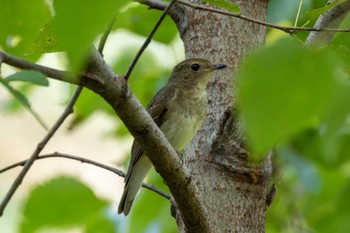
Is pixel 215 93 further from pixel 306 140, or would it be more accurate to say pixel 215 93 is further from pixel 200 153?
pixel 306 140

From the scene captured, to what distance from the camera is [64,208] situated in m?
3.53

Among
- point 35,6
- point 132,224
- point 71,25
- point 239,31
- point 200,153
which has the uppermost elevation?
point 239,31

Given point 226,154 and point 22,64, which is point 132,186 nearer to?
point 226,154

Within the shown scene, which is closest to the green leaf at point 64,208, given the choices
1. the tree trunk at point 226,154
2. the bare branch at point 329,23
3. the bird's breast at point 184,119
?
the bird's breast at point 184,119

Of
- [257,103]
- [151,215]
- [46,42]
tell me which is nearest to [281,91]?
[257,103]

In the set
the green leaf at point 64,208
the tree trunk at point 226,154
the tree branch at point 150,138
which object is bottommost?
the tree branch at point 150,138

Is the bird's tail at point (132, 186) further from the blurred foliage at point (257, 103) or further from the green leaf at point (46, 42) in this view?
the green leaf at point (46, 42)

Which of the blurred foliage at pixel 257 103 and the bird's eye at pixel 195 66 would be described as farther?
the bird's eye at pixel 195 66

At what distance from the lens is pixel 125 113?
6.82ft

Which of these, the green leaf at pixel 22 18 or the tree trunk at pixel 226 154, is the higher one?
the tree trunk at pixel 226 154

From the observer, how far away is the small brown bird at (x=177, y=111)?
3.69 meters

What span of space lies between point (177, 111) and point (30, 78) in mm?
2584

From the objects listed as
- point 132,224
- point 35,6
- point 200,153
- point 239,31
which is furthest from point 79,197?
point 35,6

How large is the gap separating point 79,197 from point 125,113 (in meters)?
1.60
